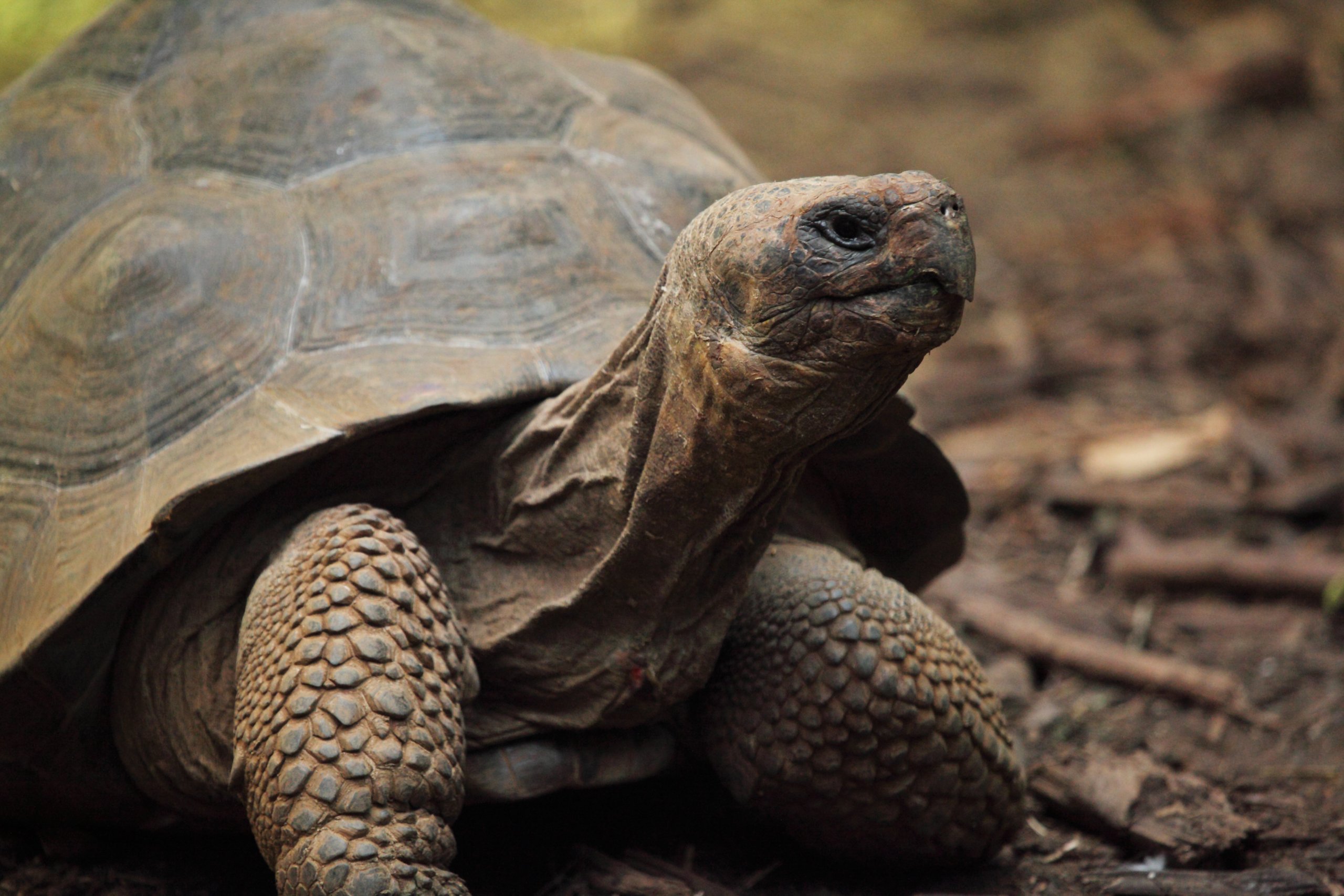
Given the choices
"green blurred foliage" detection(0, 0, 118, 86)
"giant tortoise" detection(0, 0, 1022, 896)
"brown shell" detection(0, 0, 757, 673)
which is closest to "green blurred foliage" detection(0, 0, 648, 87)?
"green blurred foliage" detection(0, 0, 118, 86)

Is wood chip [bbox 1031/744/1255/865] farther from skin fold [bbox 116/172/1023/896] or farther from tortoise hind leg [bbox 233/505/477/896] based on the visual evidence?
tortoise hind leg [bbox 233/505/477/896]

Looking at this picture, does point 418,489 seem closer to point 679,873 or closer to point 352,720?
point 352,720

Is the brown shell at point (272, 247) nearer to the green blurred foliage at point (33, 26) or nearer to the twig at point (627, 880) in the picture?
the twig at point (627, 880)

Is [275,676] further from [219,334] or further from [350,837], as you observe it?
[219,334]

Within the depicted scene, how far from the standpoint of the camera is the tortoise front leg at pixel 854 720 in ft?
7.98

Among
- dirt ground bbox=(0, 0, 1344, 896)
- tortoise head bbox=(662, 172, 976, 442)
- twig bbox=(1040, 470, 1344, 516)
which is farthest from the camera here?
twig bbox=(1040, 470, 1344, 516)

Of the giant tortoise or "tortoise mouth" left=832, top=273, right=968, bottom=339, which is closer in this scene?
"tortoise mouth" left=832, top=273, right=968, bottom=339

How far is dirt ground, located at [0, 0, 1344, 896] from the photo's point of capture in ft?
8.95

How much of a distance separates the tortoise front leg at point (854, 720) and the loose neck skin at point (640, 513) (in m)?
0.18

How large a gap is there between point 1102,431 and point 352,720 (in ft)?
14.0

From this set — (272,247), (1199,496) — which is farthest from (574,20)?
(272,247)

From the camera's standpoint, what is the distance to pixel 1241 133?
896 cm

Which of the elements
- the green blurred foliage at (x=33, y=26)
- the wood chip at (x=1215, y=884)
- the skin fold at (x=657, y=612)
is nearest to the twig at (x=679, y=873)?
the skin fold at (x=657, y=612)

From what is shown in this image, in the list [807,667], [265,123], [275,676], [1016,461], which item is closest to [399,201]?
[265,123]
